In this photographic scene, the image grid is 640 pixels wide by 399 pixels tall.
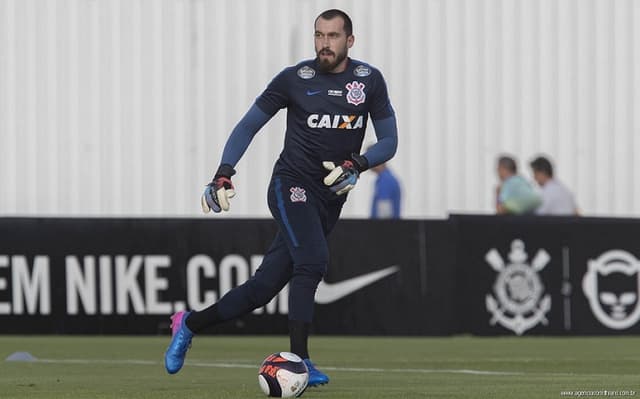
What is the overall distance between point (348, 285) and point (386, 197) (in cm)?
239

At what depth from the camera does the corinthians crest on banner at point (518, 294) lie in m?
16.7

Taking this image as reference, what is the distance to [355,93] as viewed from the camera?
32.2 feet

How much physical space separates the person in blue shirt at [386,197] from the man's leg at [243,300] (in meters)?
8.83

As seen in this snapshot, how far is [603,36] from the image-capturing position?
23641 mm

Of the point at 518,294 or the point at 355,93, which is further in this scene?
the point at 518,294

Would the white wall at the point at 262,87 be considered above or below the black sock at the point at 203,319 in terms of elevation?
above

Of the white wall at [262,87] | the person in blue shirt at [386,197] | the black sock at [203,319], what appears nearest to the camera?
the black sock at [203,319]
